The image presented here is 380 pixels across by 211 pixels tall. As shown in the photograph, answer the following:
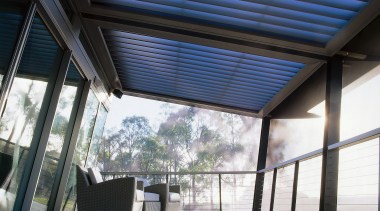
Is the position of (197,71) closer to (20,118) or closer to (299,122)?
(299,122)

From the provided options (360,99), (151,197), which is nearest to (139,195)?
(151,197)

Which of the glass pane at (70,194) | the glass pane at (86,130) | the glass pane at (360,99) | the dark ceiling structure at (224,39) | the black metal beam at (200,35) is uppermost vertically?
the dark ceiling structure at (224,39)

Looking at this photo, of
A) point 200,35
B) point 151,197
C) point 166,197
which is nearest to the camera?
point 200,35

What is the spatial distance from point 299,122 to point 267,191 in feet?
5.28

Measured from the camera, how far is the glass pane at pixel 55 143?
11.9 feet

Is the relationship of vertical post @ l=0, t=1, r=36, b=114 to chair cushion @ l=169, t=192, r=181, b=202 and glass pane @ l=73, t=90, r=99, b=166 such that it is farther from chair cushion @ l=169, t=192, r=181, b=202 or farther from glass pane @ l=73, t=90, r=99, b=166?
chair cushion @ l=169, t=192, r=181, b=202

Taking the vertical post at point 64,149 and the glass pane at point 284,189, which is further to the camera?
the glass pane at point 284,189

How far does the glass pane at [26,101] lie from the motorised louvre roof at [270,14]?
97cm

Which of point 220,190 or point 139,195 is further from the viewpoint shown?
point 220,190

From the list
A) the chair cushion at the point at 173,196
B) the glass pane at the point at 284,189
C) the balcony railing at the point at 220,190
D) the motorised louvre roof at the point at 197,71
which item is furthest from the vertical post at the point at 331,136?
the balcony railing at the point at 220,190

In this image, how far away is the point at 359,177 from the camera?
3016 mm

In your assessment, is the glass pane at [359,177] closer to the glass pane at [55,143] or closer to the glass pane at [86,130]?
the glass pane at [55,143]

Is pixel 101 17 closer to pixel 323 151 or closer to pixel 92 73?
pixel 92 73

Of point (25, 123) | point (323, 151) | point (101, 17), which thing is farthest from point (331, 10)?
point (25, 123)
